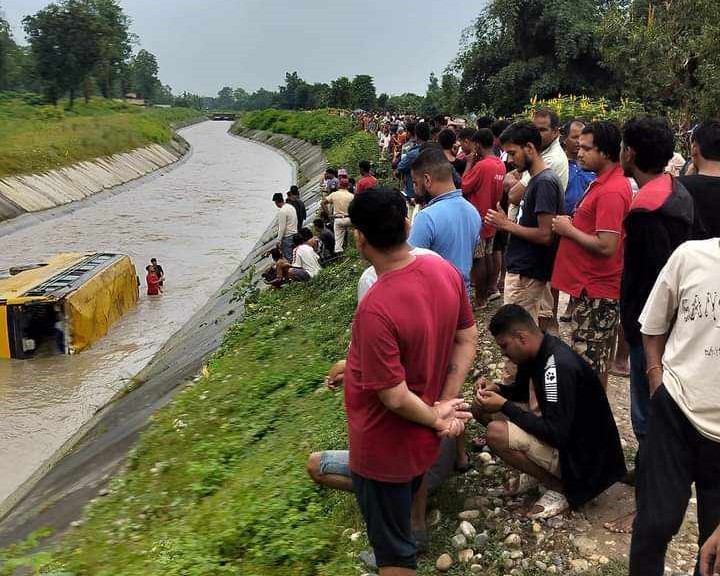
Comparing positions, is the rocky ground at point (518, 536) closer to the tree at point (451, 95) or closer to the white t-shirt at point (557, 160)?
the white t-shirt at point (557, 160)

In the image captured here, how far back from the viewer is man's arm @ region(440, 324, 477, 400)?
10.8ft

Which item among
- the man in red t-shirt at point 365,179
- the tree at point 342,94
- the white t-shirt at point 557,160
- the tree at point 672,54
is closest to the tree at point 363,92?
the tree at point 342,94

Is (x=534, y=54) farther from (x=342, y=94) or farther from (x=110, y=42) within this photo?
(x=110, y=42)

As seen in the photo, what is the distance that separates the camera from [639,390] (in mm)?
3869

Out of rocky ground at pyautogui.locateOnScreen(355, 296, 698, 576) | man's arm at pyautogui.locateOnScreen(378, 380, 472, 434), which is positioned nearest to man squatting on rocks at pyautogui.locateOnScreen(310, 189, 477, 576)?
man's arm at pyautogui.locateOnScreen(378, 380, 472, 434)

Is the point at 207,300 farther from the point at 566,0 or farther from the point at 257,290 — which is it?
the point at 566,0

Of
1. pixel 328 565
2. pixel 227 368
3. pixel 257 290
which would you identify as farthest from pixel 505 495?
pixel 257 290

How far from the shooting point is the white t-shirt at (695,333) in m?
2.64

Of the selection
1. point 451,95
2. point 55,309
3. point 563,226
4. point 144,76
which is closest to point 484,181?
point 563,226

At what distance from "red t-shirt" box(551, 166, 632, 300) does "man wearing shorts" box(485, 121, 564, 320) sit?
1.09ft

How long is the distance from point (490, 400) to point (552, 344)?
1.64 ft

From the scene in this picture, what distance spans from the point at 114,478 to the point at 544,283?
17.1ft

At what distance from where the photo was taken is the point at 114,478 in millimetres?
7723

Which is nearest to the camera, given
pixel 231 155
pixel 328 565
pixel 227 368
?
pixel 328 565
